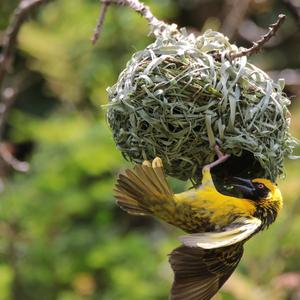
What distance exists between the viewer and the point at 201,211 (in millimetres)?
3412

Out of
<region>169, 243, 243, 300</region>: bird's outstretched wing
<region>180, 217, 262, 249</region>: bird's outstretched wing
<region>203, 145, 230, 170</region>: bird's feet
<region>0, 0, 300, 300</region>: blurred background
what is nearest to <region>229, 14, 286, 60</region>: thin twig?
<region>203, 145, 230, 170</region>: bird's feet

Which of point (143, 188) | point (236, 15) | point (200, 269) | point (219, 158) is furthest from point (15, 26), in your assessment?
point (236, 15)

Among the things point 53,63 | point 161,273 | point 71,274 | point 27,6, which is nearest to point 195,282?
point 27,6

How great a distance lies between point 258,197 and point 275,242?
2.78m

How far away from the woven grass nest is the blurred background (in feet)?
7.13

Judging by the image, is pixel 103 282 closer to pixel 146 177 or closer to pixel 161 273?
pixel 161 273

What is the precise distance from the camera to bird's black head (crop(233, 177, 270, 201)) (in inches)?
136

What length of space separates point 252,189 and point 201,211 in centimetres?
22

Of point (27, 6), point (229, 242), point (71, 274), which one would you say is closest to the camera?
point (229, 242)

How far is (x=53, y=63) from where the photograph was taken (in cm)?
816

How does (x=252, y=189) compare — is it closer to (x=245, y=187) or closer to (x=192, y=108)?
(x=245, y=187)

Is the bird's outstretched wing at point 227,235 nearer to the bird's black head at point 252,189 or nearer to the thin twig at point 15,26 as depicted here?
the bird's black head at point 252,189

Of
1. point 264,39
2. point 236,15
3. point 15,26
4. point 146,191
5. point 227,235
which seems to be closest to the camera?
point 264,39

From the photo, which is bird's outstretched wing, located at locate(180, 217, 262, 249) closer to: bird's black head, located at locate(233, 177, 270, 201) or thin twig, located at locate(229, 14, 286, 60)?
bird's black head, located at locate(233, 177, 270, 201)
